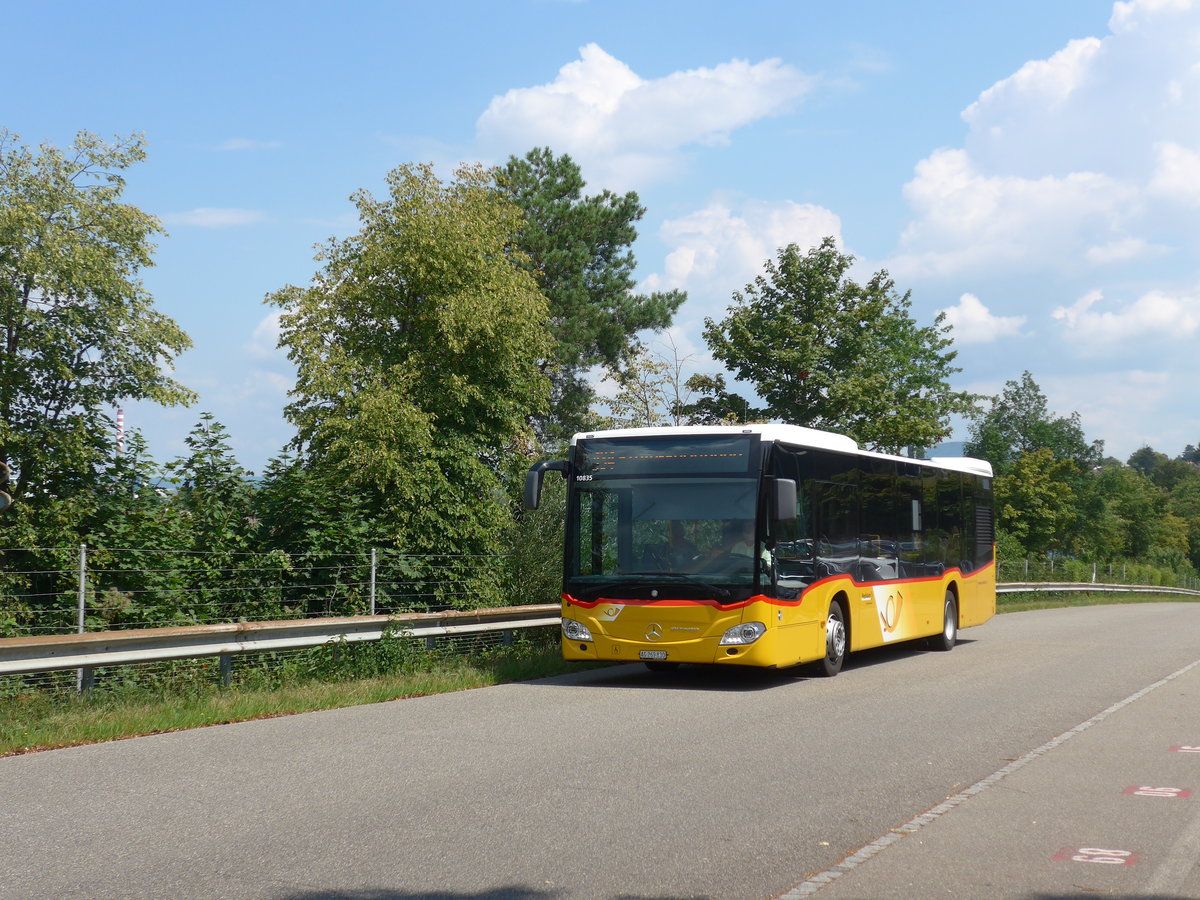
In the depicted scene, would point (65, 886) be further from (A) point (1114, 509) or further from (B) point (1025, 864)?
(A) point (1114, 509)

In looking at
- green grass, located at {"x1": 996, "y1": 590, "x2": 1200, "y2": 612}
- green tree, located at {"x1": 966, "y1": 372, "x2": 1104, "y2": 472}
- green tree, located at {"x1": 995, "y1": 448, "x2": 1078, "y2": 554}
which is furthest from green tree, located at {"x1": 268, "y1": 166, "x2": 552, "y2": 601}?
green tree, located at {"x1": 966, "y1": 372, "x2": 1104, "y2": 472}

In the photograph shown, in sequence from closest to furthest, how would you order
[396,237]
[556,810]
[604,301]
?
[556,810] < [396,237] < [604,301]

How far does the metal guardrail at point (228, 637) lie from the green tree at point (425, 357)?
217 inches

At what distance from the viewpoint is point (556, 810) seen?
7.17m

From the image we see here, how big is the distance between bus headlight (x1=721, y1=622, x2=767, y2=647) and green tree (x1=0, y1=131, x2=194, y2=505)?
448 inches

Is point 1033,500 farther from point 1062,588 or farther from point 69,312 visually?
point 69,312

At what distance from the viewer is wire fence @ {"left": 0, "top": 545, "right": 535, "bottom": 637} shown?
13469 millimetres

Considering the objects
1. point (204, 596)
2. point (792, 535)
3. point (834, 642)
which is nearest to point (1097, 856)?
point (792, 535)

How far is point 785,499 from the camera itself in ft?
44.3

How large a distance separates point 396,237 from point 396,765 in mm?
16172

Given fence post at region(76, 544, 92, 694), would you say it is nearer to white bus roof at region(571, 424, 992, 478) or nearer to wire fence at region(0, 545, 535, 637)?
wire fence at region(0, 545, 535, 637)

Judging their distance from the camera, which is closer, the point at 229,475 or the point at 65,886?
the point at 65,886

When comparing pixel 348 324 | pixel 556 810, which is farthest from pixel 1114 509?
pixel 556 810

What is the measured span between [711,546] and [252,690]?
510 centimetres
